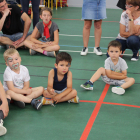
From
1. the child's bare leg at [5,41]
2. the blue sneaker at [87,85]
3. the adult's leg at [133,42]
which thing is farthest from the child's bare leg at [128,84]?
the child's bare leg at [5,41]

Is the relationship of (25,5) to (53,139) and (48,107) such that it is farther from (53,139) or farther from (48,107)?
(53,139)

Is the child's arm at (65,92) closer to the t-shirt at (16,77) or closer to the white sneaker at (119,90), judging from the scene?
the t-shirt at (16,77)

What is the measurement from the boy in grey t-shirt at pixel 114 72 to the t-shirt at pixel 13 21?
2250 mm

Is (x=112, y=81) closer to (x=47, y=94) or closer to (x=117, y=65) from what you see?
(x=117, y=65)

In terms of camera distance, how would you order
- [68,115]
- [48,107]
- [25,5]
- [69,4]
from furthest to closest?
[69,4] → [25,5] → [48,107] → [68,115]

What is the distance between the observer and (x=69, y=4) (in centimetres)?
1234

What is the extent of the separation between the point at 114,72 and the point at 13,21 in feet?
7.97

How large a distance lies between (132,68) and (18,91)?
2.06 meters

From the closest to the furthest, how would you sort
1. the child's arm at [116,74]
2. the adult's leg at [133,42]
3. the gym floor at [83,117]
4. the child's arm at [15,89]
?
the gym floor at [83,117], the child's arm at [15,89], the child's arm at [116,74], the adult's leg at [133,42]

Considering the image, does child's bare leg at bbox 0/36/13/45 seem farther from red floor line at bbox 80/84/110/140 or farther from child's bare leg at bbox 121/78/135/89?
child's bare leg at bbox 121/78/135/89

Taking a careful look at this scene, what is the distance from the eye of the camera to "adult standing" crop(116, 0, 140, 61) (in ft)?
13.9

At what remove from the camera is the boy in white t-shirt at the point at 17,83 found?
2.80 meters

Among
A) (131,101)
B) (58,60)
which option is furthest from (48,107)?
(131,101)

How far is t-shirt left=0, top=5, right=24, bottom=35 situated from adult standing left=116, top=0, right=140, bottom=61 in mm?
1947
